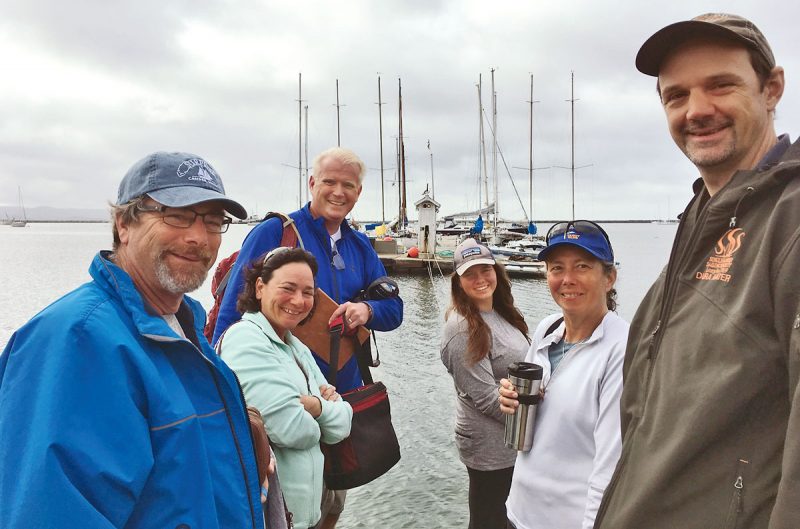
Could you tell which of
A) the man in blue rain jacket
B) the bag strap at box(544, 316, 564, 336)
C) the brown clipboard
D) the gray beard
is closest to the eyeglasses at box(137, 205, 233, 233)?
the man in blue rain jacket

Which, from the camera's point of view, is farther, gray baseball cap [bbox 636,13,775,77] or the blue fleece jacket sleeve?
gray baseball cap [bbox 636,13,775,77]

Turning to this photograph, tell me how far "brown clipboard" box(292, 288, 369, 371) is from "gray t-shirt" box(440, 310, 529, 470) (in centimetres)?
69

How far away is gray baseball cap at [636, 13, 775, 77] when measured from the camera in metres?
1.49

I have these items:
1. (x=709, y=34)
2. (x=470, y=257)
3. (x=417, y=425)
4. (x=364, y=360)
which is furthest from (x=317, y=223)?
(x=417, y=425)

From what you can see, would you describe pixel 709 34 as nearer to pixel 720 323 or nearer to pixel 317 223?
pixel 720 323

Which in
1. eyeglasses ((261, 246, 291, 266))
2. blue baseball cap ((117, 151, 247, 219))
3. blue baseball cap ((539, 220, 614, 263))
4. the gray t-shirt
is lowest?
the gray t-shirt

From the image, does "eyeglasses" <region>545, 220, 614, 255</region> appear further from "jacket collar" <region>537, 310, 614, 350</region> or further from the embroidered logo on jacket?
the embroidered logo on jacket

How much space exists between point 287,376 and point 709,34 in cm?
230

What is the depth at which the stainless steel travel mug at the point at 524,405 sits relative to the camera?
2.44m

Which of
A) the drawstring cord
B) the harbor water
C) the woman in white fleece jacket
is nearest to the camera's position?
the drawstring cord

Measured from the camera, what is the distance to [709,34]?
156 cm

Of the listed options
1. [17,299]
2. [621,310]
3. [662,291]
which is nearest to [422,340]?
[621,310]

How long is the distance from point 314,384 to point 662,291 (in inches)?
76.1

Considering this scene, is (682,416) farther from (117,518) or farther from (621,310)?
(621,310)
